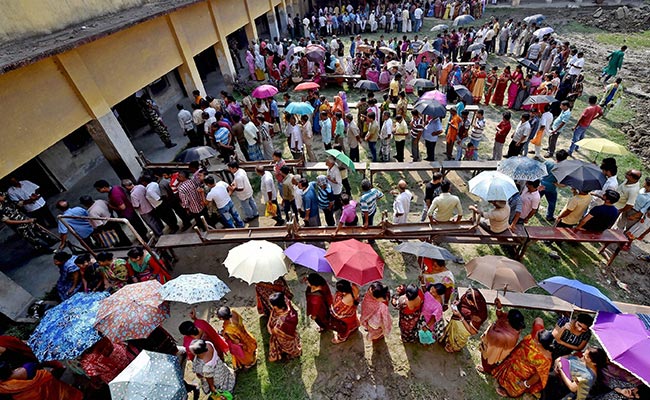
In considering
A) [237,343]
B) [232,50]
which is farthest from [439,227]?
[232,50]

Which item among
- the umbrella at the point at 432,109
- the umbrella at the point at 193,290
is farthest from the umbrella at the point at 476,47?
the umbrella at the point at 193,290

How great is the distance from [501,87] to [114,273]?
13.0 m

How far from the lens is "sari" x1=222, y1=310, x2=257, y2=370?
176 inches

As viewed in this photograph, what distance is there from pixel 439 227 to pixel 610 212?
2.81 metres

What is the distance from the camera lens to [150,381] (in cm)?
340

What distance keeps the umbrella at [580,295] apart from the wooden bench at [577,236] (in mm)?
1953

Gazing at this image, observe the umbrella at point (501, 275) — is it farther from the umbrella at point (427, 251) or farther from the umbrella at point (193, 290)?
the umbrella at point (193, 290)

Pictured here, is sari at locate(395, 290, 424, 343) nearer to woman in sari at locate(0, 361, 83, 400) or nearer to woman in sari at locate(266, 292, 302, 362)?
woman in sari at locate(266, 292, 302, 362)

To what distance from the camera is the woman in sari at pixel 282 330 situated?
173 inches

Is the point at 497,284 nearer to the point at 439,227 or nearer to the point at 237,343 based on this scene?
the point at 439,227

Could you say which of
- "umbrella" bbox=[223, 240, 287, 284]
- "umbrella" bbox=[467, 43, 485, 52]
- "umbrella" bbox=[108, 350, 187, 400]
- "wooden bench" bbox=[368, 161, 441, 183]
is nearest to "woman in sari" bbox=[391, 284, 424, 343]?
"umbrella" bbox=[223, 240, 287, 284]

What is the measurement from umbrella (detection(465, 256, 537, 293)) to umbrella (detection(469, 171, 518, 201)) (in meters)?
1.35

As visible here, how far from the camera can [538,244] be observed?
6809 mm

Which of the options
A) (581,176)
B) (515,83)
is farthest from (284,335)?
(515,83)
